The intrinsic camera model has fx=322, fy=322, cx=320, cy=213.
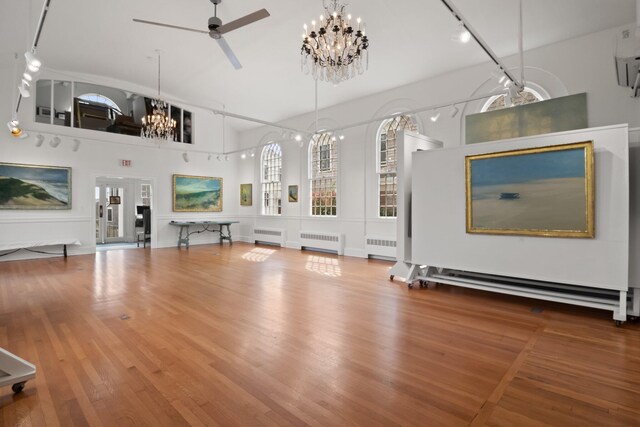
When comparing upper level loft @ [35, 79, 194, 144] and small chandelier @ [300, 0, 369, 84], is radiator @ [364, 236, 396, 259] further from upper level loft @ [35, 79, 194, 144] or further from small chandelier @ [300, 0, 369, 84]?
upper level loft @ [35, 79, 194, 144]

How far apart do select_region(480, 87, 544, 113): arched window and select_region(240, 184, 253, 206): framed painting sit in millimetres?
9096

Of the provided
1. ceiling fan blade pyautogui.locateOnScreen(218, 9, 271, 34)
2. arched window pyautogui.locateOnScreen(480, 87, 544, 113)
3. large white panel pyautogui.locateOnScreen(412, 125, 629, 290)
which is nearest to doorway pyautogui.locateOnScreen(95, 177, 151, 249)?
ceiling fan blade pyautogui.locateOnScreen(218, 9, 271, 34)

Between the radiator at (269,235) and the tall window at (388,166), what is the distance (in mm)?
Result: 4296

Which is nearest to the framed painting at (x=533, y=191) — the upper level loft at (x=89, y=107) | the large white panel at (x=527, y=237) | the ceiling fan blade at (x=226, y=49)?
the large white panel at (x=527, y=237)

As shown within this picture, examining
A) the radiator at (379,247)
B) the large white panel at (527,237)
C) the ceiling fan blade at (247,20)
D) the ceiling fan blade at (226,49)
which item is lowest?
the radiator at (379,247)

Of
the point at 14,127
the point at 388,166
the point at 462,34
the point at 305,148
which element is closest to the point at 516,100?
the point at 388,166

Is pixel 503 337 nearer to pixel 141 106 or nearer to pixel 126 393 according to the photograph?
pixel 126 393

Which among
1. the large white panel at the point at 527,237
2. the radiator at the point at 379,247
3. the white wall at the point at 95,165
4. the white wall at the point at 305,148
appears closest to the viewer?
the large white panel at the point at 527,237

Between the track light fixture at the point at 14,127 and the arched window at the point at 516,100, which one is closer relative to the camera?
the arched window at the point at 516,100

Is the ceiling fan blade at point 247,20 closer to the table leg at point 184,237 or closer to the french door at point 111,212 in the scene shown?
the table leg at point 184,237

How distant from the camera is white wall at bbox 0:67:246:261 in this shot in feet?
29.3

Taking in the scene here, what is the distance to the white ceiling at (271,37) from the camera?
5.75 metres

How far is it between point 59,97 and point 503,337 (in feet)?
41.4

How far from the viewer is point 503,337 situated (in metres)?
3.48
